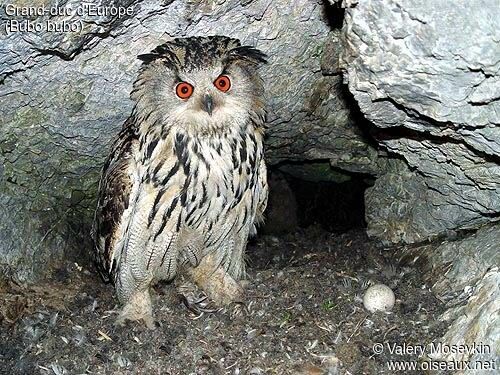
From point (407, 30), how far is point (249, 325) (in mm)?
1855

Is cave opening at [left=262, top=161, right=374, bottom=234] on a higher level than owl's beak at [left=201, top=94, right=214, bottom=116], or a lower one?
lower

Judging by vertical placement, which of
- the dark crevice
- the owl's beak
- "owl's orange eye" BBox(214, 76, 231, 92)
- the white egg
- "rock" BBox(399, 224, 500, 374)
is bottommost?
the white egg

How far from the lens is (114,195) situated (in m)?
3.80

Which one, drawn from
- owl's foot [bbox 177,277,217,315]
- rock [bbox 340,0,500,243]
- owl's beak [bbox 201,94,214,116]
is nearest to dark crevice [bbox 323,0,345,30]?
rock [bbox 340,0,500,243]

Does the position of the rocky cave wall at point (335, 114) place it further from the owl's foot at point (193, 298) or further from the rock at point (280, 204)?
the owl's foot at point (193, 298)

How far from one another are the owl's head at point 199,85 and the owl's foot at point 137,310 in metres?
1.01

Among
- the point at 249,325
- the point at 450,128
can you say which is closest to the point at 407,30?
the point at 450,128

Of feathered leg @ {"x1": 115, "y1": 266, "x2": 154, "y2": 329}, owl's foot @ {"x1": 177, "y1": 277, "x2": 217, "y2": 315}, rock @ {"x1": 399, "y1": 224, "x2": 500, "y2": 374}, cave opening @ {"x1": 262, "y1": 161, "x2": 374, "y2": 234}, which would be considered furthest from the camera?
cave opening @ {"x1": 262, "y1": 161, "x2": 374, "y2": 234}

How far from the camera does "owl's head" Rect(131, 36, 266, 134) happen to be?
352 centimetres

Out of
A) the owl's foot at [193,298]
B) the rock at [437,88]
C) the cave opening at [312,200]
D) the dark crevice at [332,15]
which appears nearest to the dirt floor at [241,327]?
the owl's foot at [193,298]

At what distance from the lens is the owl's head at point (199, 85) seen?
3521mm

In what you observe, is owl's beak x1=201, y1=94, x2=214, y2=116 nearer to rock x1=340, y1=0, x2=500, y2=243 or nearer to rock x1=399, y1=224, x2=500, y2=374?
rock x1=340, y1=0, x2=500, y2=243

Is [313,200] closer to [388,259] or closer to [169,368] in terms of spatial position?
[388,259]

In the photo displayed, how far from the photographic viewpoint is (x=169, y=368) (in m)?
3.66
